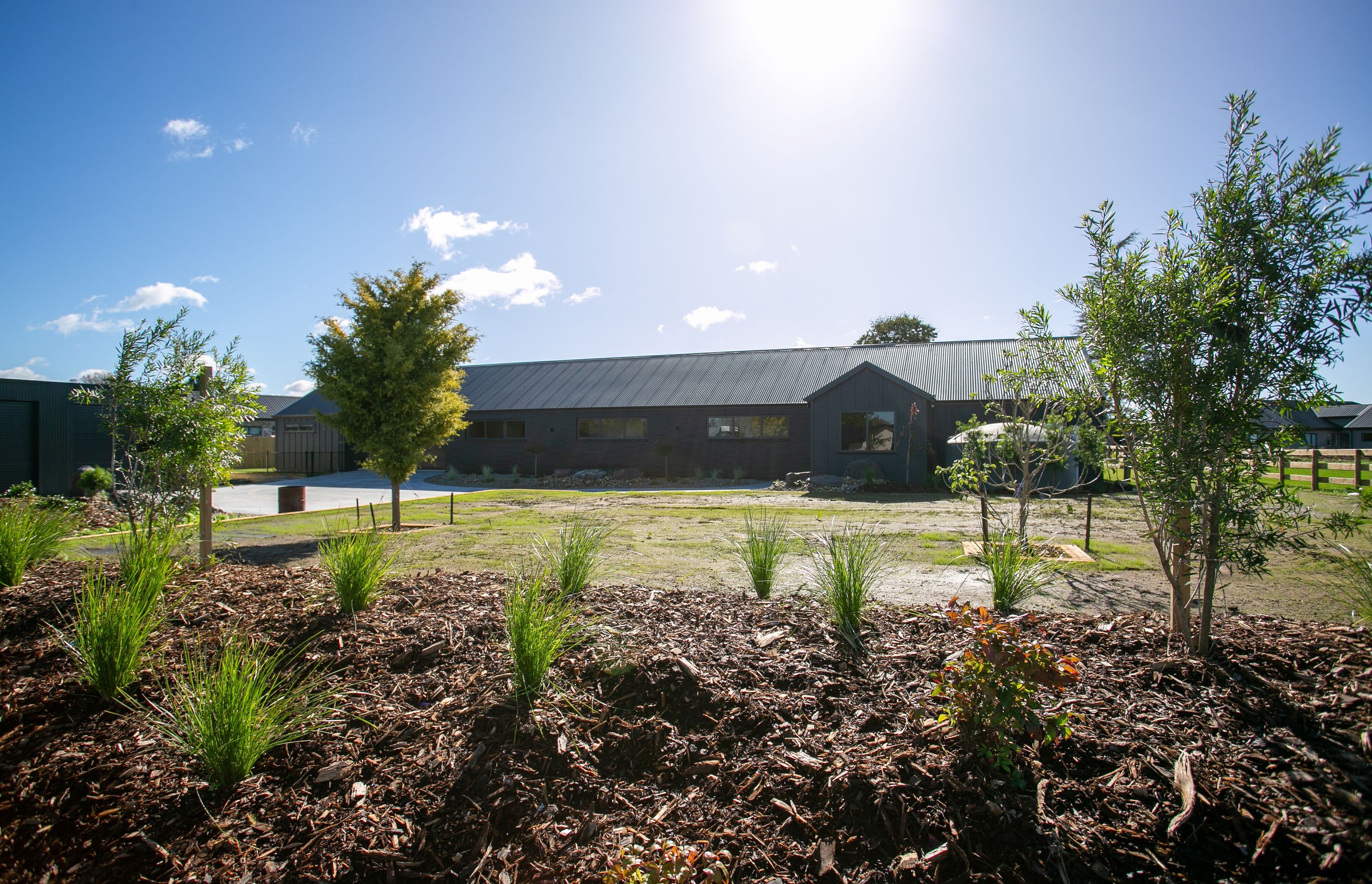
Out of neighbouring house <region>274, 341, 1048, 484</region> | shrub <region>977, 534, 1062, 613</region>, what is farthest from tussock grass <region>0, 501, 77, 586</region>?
neighbouring house <region>274, 341, 1048, 484</region>

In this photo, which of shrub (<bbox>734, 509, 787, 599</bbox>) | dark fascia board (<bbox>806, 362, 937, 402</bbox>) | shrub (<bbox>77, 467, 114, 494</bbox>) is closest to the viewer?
shrub (<bbox>734, 509, 787, 599</bbox>)

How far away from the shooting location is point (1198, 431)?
3.24m

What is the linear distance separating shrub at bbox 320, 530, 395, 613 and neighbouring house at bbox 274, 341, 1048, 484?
17.6 meters

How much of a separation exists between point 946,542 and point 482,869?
7.73 meters

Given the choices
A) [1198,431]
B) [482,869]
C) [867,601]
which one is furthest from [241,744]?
[1198,431]

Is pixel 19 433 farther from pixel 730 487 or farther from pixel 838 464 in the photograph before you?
pixel 838 464

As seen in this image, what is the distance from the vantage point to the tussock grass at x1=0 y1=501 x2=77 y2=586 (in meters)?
4.67

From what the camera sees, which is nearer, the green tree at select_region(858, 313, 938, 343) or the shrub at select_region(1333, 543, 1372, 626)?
the shrub at select_region(1333, 543, 1372, 626)

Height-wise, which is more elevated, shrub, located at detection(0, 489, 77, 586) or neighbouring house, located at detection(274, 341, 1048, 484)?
neighbouring house, located at detection(274, 341, 1048, 484)

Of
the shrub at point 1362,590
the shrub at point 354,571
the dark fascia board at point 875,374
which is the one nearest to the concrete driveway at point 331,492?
the shrub at point 354,571

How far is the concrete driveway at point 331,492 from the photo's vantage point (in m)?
14.8

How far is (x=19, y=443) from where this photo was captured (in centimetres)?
1392

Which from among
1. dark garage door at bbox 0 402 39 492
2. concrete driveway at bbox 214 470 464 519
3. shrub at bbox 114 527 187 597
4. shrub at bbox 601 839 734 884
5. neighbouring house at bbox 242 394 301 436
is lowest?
shrub at bbox 601 839 734 884

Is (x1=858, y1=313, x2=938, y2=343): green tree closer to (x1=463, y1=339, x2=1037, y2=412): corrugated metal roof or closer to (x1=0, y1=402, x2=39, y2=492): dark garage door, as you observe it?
(x1=463, y1=339, x2=1037, y2=412): corrugated metal roof
